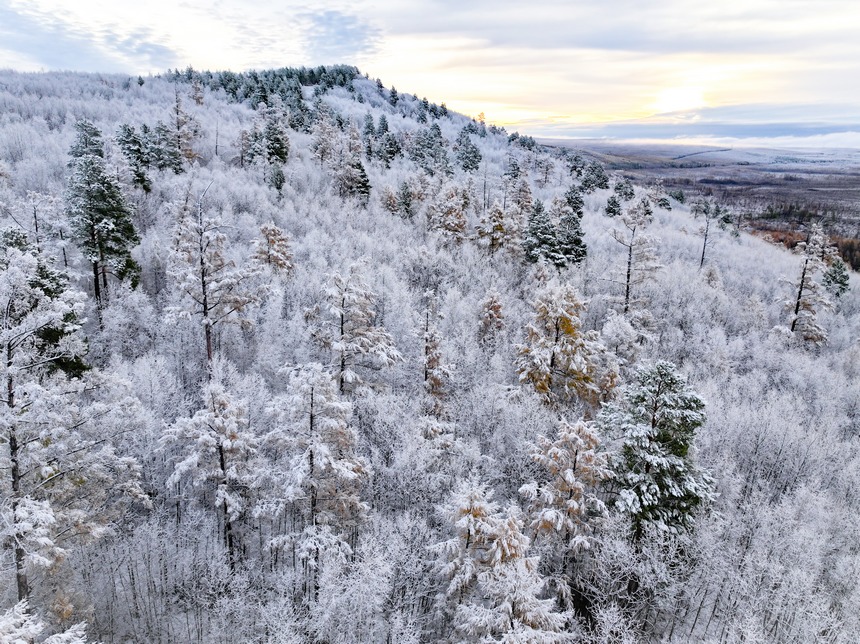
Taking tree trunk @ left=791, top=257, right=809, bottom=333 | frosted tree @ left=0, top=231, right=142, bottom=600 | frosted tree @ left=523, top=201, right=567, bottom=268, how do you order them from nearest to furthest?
frosted tree @ left=0, top=231, right=142, bottom=600
tree trunk @ left=791, top=257, right=809, bottom=333
frosted tree @ left=523, top=201, right=567, bottom=268

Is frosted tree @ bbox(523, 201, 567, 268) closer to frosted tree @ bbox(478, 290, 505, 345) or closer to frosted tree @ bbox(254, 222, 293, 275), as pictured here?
frosted tree @ bbox(478, 290, 505, 345)

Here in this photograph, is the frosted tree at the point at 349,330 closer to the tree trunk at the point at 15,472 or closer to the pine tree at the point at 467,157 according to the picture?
the tree trunk at the point at 15,472

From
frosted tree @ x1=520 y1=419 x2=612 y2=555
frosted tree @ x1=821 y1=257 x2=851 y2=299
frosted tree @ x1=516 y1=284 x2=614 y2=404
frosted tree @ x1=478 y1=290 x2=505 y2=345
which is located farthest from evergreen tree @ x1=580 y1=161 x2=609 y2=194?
frosted tree @ x1=520 y1=419 x2=612 y2=555

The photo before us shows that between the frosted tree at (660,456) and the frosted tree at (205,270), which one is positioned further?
the frosted tree at (205,270)

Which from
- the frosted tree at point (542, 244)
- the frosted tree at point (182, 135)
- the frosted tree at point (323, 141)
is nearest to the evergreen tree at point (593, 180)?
the frosted tree at point (323, 141)

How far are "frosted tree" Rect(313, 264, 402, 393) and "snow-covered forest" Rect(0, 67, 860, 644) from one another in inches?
4.9

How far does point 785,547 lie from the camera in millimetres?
21141

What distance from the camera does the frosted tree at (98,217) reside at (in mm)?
27234

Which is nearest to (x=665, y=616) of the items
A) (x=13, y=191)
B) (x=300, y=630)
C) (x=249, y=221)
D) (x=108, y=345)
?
(x=300, y=630)

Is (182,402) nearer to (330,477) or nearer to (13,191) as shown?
(330,477)

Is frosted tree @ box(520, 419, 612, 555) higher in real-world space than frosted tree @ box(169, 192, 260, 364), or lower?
lower

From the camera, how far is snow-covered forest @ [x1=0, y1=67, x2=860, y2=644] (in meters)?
14.7

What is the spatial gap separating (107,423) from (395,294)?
887 inches

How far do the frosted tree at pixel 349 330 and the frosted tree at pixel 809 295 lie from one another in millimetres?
34882
